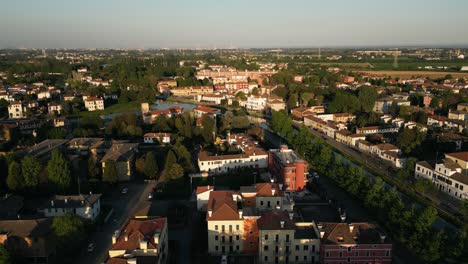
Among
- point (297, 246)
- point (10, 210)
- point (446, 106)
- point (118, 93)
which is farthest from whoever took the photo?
point (118, 93)

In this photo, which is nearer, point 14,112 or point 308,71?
point 14,112

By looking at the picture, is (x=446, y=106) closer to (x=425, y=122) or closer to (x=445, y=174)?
(x=425, y=122)

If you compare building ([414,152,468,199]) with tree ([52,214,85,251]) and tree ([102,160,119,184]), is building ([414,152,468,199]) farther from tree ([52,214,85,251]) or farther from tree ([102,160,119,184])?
tree ([52,214,85,251])

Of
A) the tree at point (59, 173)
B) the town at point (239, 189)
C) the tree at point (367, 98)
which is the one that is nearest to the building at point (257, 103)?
the town at point (239, 189)

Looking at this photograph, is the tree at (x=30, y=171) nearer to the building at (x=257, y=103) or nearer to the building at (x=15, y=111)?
the building at (x=15, y=111)

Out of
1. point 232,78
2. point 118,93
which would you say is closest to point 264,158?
point 118,93

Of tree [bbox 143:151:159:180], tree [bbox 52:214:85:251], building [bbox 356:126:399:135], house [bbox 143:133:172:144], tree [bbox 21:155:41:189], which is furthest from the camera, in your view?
building [bbox 356:126:399:135]

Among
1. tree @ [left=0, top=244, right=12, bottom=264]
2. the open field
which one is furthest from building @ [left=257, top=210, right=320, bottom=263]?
the open field
